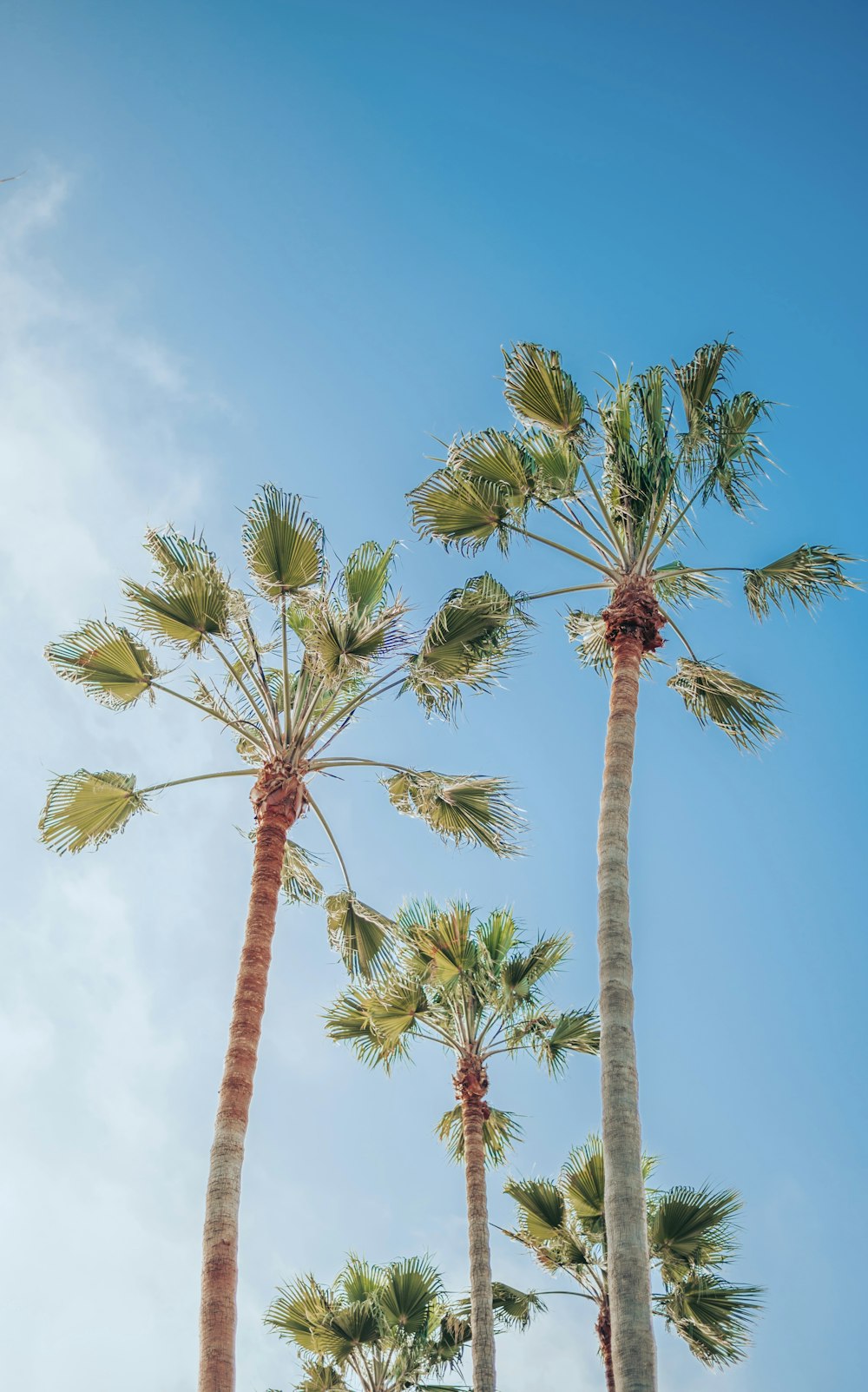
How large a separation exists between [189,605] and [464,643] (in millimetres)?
2795

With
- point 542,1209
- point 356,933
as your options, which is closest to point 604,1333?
point 542,1209

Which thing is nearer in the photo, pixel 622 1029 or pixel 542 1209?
pixel 622 1029

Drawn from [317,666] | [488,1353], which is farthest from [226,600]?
[488,1353]

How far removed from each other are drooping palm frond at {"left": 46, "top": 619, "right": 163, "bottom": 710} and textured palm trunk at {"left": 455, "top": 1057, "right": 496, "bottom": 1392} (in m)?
6.45

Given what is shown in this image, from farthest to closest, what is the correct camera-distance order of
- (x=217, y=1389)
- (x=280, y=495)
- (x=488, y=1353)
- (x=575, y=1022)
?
(x=575, y=1022), (x=488, y=1353), (x=280, y=495), (x=217, y=1389)

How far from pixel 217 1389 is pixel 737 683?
780cm

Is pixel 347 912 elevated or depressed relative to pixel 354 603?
depressed

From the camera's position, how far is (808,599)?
12.0m

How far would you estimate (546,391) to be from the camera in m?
11.6

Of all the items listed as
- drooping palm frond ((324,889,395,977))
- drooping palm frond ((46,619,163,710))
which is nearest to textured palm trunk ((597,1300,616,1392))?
drooping palm frond ((324,889,395,977))

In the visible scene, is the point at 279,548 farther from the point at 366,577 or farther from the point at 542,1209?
the point at 542,1209

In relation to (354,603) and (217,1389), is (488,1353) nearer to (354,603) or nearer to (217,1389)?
(217,1389)

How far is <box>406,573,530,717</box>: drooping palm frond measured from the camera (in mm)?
11922

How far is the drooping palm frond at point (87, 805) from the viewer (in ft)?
38.0
